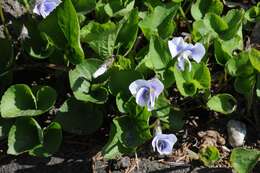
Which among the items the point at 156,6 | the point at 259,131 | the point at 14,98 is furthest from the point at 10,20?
the point at 259,131

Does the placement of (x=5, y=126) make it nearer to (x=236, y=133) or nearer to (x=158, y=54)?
(x=158, y=54)

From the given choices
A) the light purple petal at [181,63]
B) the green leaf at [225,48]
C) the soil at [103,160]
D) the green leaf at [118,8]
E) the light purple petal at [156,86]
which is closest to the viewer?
the light purple petal at [156,86]

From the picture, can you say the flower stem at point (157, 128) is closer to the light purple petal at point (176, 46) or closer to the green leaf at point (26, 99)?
the light purple petal at point (176, 46)

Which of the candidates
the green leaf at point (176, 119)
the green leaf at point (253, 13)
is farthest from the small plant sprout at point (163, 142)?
the green leaf at point (253, 13)

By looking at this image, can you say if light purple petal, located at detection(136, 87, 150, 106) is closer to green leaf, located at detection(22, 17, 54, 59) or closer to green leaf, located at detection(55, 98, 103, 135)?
green leaf, located at detection(55, 98, 103, 135)

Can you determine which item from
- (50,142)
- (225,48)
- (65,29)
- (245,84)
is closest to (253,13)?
(225,48)

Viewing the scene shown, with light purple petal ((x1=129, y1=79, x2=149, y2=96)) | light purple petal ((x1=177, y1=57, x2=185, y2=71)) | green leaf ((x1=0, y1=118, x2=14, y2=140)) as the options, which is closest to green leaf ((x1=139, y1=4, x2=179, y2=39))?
light purple petal ((x1=177, y1=57, x2=185, y2=71))

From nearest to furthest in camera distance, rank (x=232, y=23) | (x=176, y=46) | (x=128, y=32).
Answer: (x=176, y=46), (x=128, y=32), (x=232, y=23)
